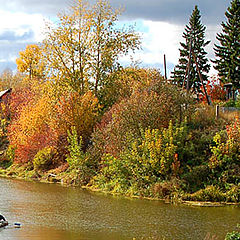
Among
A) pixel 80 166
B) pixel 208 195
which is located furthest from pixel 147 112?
pixel 208 195

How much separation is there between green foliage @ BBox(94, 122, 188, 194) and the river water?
1.25 meters

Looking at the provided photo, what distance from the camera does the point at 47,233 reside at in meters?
15.5

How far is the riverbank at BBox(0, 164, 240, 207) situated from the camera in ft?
70.1

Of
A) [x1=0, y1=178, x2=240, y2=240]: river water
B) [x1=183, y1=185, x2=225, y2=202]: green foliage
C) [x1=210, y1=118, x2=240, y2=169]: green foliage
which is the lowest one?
[x1=0, y1=178, x2=240, y2=240]: river water

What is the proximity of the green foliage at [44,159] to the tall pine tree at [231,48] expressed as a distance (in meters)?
26.4

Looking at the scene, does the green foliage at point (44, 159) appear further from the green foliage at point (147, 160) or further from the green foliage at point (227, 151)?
the green foliage at point (227, 151)

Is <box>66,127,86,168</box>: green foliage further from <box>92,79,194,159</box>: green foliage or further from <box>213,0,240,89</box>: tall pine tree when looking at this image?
<box>213,0,240,89</box>: tall pine tree

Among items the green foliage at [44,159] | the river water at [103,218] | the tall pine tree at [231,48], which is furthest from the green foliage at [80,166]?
the tall pine tree at [231,48]

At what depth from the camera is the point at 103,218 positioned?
60.1 ft

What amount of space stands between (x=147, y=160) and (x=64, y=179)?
24.5 feet

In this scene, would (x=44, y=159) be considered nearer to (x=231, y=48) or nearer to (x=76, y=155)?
(x=76, y=155)

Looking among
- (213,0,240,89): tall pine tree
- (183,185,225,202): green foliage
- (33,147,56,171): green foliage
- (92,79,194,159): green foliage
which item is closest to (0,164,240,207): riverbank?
(183,185,225,202): green foliage

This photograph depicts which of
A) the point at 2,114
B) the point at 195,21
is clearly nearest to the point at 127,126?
the point at 2,114

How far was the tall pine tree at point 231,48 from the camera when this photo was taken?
173ft
